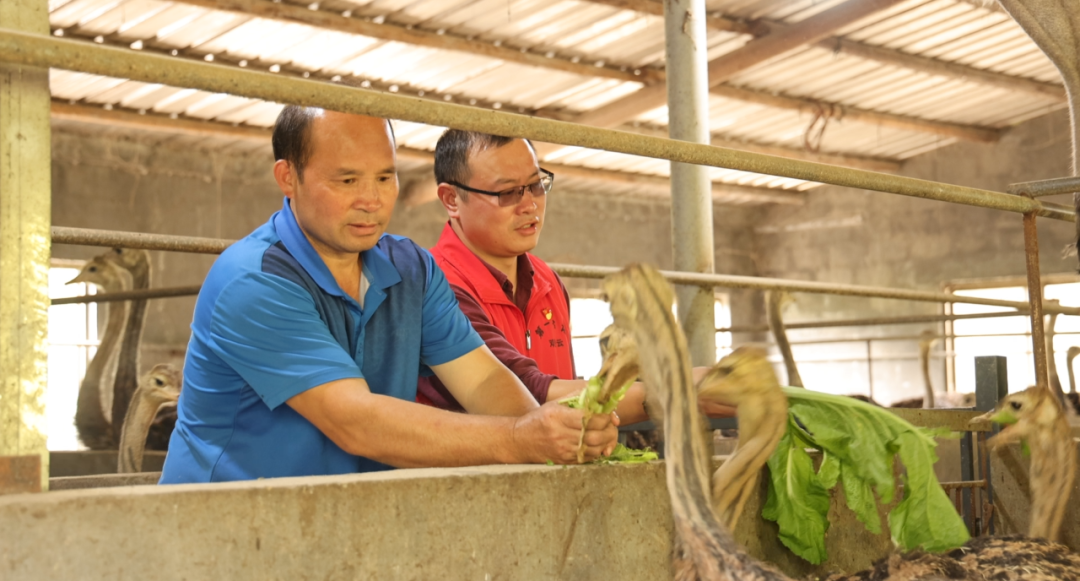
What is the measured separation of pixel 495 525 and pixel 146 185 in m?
10.8

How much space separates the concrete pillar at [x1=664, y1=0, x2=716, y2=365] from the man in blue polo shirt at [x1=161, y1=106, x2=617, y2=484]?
4.32m

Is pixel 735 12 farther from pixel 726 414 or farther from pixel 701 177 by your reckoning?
pixel 726 414

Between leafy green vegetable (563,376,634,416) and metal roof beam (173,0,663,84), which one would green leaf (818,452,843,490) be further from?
metal roof beam (173,0,663,84)

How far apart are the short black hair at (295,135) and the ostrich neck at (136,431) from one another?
111 inches

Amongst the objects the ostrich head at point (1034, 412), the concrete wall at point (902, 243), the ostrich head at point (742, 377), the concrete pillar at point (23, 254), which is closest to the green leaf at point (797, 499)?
the ostrich head at point (1034, 412)

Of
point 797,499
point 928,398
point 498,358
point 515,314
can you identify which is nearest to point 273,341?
point 498,358

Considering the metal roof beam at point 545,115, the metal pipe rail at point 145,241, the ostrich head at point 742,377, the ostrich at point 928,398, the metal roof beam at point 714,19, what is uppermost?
the metal roof beam at point 714,19

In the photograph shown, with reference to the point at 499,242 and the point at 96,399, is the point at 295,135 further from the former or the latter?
the point at 96,399

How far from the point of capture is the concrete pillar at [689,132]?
6375 mm

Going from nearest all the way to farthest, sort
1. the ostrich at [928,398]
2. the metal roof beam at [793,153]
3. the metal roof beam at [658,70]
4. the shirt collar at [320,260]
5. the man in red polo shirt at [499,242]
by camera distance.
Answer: the shirt collar at [320,260]
the man in red polo shirt at [499,242]
the metal roof beam at [658,70]
the ostrich at [928,398]
the metal roof beam at [793,153]

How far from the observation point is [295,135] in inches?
76.1

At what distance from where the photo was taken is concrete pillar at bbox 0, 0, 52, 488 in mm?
1229

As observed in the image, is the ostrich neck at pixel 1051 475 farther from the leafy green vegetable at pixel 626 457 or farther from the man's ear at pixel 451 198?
the man's ear at pixel 451 198

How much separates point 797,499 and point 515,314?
974mm
